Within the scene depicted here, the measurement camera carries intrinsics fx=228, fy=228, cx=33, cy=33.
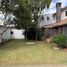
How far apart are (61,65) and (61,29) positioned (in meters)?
17.3

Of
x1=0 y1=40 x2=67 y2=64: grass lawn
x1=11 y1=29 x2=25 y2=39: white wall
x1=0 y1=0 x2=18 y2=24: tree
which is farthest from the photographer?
x1=11 y1=29 x2=25 y2=39: white wall

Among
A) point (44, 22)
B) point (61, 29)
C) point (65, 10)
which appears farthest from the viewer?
point (44, 22)

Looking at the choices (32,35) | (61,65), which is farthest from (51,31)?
(61,65)

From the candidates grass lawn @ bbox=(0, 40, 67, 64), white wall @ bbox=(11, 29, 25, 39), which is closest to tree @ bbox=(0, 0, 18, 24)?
grass lawn @ bbox=(0, 40, 67, 64)

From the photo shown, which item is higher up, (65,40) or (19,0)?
(19,0)

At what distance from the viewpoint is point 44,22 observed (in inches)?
2186

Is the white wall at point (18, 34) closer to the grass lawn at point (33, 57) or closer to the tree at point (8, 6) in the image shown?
the tree at point (8, 6)

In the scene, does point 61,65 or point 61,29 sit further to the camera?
point 61,29

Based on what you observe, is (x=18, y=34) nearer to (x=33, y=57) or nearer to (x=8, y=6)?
(x=8, y=6)

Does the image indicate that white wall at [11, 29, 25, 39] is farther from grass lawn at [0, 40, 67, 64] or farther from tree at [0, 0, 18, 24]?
grass lawn at [0, 40, 67, 64]

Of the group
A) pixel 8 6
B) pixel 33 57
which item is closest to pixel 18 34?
pixel 8 6

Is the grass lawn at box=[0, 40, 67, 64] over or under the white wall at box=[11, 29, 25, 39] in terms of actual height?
under

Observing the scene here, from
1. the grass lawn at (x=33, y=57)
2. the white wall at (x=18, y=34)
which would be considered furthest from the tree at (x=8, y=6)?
the white wall at (x=18, y=34)

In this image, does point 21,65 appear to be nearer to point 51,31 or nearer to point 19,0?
point 19,0
